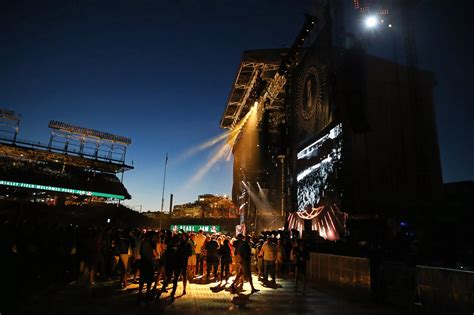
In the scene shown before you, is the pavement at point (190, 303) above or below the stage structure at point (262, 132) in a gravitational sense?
below

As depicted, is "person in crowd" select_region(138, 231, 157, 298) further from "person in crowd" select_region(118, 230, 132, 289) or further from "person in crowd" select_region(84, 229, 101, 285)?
"person in crowd" select_region(84, 229, 101, 285)

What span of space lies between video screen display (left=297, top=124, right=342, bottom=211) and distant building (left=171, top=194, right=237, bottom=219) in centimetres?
2800

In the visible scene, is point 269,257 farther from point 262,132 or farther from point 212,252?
point 262,132

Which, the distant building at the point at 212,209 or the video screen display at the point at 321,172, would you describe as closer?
the video screen display at the point at 321,172

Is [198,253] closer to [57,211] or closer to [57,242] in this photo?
[57,242]

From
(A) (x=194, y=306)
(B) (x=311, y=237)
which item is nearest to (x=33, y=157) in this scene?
(B) (x=311, y=237)

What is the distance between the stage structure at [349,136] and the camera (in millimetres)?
15945

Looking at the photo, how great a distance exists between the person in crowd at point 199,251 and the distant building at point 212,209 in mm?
34005

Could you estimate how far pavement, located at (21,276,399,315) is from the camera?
6594 mm

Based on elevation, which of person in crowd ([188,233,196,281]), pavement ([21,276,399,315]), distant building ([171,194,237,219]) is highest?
distant building ([171,194,237,219])

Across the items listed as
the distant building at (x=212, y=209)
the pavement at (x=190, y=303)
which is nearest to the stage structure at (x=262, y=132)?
the pavement at (x=190, y=303)

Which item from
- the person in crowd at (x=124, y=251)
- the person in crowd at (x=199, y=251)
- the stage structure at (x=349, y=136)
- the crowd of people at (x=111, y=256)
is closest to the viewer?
the crowd of people at (x=111, y=256)

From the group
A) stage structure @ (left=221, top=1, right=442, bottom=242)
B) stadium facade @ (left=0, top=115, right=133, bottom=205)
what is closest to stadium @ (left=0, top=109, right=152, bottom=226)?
stadium facade @ (left=0, top=115, right=133, bottom=205)

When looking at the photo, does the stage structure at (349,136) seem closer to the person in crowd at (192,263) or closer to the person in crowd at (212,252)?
the person in crowd at (212,252)
